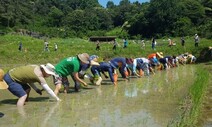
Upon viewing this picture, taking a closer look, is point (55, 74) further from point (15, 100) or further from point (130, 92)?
point (130, 92)

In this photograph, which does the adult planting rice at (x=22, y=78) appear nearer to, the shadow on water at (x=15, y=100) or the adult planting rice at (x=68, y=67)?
the shadow on water at (x=15, y=100)

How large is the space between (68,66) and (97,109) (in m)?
2.53

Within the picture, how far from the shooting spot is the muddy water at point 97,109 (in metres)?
6.61

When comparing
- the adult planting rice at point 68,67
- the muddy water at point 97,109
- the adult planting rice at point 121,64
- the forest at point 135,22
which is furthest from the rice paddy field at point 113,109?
the forest at point 135,22

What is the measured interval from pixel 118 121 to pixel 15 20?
230 feet

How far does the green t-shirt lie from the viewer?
999 centimetres

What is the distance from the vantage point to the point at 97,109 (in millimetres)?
7895

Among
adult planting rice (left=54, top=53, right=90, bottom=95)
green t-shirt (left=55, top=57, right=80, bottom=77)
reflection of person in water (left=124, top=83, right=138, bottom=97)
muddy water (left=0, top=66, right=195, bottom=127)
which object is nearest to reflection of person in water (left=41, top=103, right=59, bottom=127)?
muddy water (left=0, top=66, right=195, bottom=127)

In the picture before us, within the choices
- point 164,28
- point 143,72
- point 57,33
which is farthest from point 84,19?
point 143,72

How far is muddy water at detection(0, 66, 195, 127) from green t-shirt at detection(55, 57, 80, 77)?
0.64m

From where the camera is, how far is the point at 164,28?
6844 cm

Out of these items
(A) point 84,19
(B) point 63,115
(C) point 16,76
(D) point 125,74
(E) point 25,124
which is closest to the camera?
(E) point 25,124

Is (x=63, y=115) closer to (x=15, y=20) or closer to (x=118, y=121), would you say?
(x=118, y=121)

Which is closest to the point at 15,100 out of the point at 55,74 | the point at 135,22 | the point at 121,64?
the point at 55,74
